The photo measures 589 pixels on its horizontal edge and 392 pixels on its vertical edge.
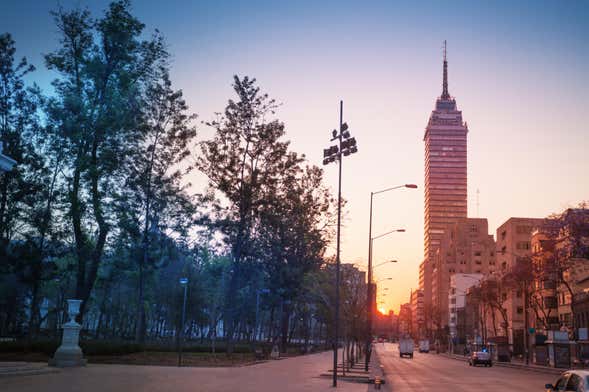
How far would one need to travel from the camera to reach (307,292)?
76.2 meters

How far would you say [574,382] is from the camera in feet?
50.4

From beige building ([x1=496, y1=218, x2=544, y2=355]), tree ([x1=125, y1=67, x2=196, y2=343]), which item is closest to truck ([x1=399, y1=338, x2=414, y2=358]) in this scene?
beige building ([x1=496, y1=218, x2=544, y2=355])

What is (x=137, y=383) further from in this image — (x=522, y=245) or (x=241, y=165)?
(x=522, y=245)

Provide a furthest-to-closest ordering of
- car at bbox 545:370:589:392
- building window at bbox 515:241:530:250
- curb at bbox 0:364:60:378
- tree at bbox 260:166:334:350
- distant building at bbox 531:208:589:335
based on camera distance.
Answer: building window at bbox 515:241:530:250 < tree at bbox 260:166:334:350 < distant building at bbox 531:208:589:335 < curb at bbox 0:364:60:378 < car at bbox 545:370:589:392

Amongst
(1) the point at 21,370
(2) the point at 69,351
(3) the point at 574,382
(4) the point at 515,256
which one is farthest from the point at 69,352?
(4) the point at 515,256

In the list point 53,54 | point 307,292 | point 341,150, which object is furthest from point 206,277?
point 341,150

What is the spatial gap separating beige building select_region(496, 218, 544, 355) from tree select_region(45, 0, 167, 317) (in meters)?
80.6

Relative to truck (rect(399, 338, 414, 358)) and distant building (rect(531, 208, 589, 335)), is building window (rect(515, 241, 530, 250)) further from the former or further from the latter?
truck (rect(399, 338, 414, 358))

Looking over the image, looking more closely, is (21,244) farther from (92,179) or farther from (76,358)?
(76,358)

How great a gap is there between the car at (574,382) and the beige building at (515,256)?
3716 inches

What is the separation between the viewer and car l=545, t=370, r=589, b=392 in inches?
583

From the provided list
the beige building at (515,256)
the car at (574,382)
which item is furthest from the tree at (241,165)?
the beige building at (515,256)

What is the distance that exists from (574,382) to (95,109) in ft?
109

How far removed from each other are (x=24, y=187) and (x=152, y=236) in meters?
10.4
